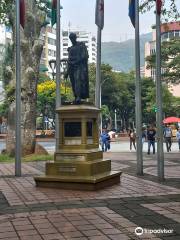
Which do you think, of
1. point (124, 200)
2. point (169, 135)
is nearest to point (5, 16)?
point (169, 135)

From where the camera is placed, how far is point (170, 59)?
121 feet

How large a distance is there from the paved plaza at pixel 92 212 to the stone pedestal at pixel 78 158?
310 mm

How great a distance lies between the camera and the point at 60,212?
7902 millimetres

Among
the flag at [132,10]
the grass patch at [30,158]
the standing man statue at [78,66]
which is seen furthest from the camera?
the grass patch at [30,158]

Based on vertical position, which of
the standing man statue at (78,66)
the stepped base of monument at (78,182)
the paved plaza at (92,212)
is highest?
the standing man statue at (78,66)

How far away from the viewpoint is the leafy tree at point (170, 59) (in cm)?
3509

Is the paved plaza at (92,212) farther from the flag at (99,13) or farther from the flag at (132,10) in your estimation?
the flag at (99,13)

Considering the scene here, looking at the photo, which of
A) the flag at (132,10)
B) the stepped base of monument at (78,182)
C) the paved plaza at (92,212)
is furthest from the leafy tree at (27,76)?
the stepped base of monument at (78,182)

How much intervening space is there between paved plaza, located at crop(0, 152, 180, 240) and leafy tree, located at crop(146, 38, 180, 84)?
80.2 ft

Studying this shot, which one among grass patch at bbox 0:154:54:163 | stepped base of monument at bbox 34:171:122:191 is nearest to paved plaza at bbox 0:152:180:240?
stepped base of monument at bbox 34:171:122:191

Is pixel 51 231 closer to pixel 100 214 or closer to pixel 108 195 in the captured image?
pixel 100 214

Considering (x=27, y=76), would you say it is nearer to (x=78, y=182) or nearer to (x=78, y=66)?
(x=78, y=66)

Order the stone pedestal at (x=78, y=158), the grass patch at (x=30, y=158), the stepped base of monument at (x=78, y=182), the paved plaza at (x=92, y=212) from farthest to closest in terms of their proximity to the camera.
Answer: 1. the grass patch at (x=30, y=158)
2. the stone pedestal at (x=78, y=158)
3. the stepped base of monument at (x=78, y=182)
4. the paved plaza at (x=92, y=212)

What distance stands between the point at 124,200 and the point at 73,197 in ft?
3.55
